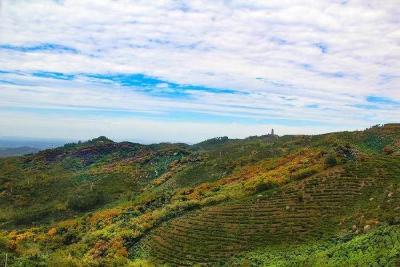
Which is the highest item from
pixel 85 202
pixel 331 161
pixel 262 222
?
pixel 331 161

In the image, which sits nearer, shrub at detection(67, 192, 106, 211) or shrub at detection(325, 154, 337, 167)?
shrub at detection(325, 154, 337, 167)

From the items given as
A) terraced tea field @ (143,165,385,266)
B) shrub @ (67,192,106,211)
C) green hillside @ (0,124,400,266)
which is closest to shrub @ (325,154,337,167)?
green hillside @ (0,124,400,266)

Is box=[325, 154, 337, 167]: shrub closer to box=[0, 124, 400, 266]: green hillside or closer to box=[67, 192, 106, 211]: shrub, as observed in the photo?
box=[0, 124, 400, 266]: green hillside

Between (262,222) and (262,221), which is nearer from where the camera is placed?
(262,222)

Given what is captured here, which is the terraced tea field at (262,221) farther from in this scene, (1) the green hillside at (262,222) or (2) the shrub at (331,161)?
(2) the shrub at (331,161)

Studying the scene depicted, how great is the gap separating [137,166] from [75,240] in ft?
202

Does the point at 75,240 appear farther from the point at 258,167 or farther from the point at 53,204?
the point at 53,204

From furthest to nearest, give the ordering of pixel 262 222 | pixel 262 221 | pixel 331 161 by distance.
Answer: pixel 331 161 < pixel 262 221 < pixel 262 222

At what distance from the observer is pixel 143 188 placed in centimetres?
8775

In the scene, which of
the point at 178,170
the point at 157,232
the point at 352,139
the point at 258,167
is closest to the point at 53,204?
the point at 178,170

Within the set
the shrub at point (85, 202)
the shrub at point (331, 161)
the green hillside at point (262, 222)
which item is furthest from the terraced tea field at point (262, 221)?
the shrub at point (85, 202)

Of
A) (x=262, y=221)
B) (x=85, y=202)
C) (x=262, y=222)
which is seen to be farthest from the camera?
(x=85, y=202)

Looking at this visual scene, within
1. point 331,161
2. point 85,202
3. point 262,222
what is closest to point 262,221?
point 262,222

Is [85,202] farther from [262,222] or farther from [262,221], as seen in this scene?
[262,222]
